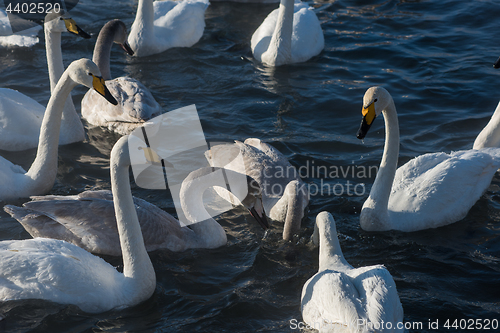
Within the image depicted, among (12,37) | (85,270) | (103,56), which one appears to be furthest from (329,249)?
(12,37)

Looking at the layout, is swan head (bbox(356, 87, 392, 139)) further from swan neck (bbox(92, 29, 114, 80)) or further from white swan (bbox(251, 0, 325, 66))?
swan neck (bbox(92, 29, 114, 80))

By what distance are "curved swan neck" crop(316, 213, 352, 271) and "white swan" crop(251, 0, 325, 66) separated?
5.85 metres

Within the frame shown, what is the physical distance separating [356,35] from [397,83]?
7.44 feet

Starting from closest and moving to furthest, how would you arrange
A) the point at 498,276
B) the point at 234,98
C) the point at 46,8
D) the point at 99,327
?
the point at 99,327
the point at 498,276
the point at 234,98
the point at 46,8

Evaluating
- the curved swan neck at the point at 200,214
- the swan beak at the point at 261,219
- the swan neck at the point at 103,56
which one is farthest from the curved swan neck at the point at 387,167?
the swan neck at the point at 103,56

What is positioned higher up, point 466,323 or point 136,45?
point 136,45

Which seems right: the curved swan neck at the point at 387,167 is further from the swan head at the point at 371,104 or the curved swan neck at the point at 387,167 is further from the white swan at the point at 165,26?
the white swan at the point at 165,26

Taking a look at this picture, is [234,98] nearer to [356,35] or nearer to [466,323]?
[356,35]

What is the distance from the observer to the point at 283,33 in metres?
11.0

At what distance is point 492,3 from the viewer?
1375 centimetres

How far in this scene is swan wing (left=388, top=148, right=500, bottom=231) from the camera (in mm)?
6859

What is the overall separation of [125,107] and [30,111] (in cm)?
133

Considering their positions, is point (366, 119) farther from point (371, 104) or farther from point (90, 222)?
point (90, 222)

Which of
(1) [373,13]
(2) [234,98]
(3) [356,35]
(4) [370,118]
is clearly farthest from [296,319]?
(1) [373,13]
